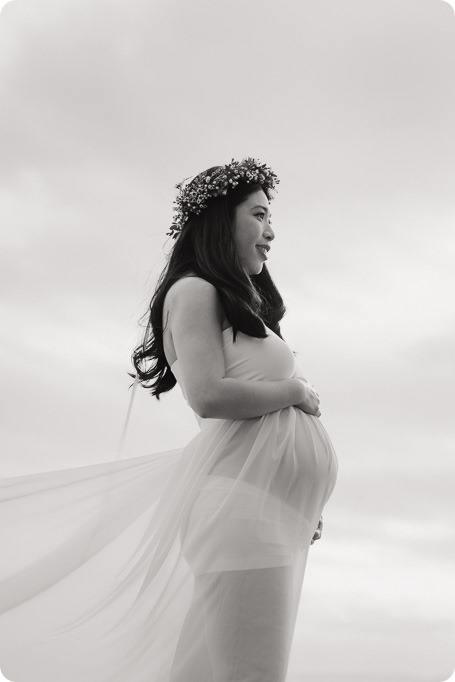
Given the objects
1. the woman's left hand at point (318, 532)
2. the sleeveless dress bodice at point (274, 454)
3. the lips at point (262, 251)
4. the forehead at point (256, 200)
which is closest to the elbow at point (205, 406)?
the sleeveless dress bodice at point (274, 454)

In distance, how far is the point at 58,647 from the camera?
3.29 meters

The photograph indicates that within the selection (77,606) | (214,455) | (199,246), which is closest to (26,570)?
(77,606)

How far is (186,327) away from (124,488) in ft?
2.43

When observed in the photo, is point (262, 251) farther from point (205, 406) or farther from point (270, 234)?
point (205, 406)

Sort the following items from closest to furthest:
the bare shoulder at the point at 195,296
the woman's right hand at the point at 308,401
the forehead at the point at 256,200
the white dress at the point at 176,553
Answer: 1. the white dress at the point at 176,553
2. the bare shoulder at the point at 195,296
3. the woman's right hand at the point at 308,401
4. the forehead at the point at 256,200

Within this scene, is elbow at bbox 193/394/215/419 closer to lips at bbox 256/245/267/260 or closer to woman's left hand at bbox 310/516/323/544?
woman's left hand at bbox 310/516/323/544

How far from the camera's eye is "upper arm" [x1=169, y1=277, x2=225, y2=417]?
3229 mm

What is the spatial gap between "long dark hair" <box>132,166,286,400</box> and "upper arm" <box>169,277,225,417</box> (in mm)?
69

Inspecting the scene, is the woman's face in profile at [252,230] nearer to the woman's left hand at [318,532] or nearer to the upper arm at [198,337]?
the upper arm at [198,337]

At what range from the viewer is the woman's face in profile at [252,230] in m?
3.71

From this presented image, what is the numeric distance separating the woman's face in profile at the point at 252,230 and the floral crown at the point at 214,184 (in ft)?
0.35

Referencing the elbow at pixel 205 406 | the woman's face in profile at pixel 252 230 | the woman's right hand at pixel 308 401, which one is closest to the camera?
the elbow at pixel 205 406

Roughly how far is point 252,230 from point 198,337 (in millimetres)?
649

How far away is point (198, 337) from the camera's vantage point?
329 cm
